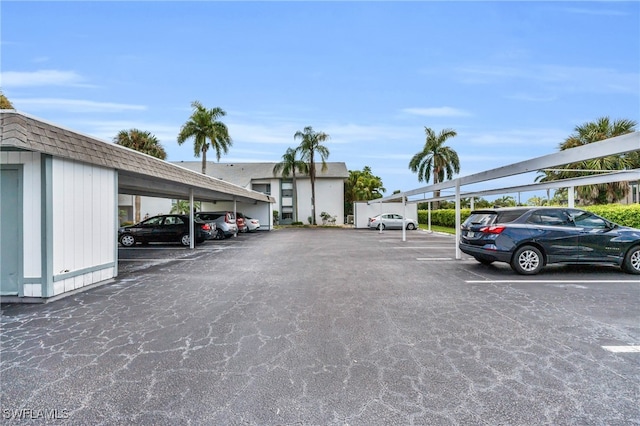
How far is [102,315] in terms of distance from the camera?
5.10m

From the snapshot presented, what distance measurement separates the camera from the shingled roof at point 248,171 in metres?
39.9

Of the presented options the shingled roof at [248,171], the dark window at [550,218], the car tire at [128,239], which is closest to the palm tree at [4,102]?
the car tire at [128,239]

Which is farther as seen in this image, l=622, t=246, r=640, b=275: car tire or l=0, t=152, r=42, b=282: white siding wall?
l=622, t=246, r=640, b=275: car tire

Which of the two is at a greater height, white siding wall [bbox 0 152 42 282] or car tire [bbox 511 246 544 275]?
white siding wall [bbox 0 152 42 282]

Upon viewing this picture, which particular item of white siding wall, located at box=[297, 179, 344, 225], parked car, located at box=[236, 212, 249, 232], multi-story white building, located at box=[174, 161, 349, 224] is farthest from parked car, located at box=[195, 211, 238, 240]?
white siding wall, located at box=[297, 179, 344, 225]

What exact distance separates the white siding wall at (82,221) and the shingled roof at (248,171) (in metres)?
31.1

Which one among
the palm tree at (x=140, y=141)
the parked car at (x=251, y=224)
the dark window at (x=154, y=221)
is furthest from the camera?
the palm tree at (x=140, y=141)

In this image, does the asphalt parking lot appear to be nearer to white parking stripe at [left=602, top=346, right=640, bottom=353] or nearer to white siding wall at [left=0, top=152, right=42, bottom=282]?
white parking stripe at [left=602, top=346, right=640, bottom=353]

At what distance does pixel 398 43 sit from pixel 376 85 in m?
5.65

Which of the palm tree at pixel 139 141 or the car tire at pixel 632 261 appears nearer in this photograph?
the car tire at pixel 632 261

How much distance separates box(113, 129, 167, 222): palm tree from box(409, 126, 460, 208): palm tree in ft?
91.2

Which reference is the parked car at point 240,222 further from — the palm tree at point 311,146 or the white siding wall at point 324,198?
the white siding wall at point 324,198

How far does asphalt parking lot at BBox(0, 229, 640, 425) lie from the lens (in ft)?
8.57

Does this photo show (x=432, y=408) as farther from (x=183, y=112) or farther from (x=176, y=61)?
(x=183, y=112)
